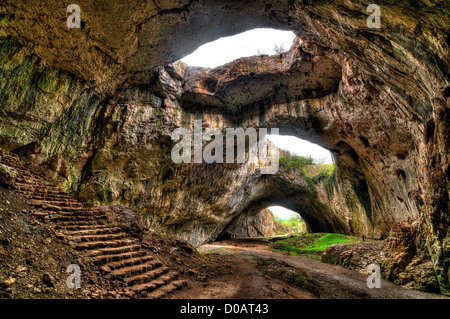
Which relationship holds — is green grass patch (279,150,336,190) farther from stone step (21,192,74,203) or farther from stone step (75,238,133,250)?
stone step (21,192,74,203)

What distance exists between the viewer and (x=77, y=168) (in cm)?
1042

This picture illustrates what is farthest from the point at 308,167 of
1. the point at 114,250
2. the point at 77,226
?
the point at 77,226

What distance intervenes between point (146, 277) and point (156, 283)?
272 mm

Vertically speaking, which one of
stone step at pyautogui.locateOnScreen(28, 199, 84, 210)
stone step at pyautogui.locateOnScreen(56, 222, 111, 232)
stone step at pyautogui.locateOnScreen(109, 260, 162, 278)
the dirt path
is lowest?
the dirt path

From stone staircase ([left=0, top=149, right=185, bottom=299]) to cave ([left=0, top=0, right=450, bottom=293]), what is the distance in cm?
332

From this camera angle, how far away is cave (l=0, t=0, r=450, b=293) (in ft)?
16.0

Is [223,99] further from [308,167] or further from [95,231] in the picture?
[308,167]

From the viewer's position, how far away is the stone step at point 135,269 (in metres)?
4.06

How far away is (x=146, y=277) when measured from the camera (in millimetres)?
4367

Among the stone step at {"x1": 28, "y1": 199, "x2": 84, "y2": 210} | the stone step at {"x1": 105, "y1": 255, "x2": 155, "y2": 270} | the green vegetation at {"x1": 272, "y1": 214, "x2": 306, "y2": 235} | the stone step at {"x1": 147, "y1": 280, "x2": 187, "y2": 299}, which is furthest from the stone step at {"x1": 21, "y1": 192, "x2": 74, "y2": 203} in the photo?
the green vegetation at {"x1": 272, "y1": 214, "x2": 306, "y2": 235}

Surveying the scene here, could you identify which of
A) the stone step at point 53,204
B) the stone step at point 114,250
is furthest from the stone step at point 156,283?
the stone step at point 53,204

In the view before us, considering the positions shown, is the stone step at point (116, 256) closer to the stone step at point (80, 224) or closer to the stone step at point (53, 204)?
the stone step at point (80, 224)
